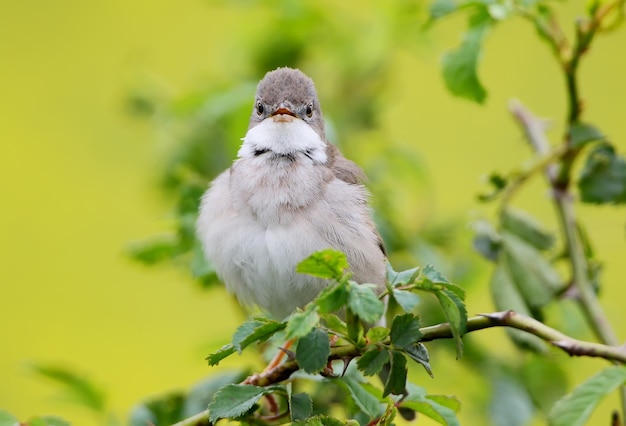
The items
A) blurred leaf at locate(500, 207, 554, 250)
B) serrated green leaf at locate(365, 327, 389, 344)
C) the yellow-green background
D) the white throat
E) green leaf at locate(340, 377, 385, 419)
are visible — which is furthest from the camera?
the yellow-green background

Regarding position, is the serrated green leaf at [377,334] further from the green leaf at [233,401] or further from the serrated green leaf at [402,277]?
the green leaf at [233,401]

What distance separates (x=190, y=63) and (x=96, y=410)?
344 cm

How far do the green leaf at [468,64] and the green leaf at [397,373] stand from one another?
3.22ft

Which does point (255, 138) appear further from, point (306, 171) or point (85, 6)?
point (85, 6)

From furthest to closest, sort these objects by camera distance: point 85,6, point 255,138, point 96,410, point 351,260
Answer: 1. point 85,6
2. point 255,138
3. point 351,260
4. point 96,410

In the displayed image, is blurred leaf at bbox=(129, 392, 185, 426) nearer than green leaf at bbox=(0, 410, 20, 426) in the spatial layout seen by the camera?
No

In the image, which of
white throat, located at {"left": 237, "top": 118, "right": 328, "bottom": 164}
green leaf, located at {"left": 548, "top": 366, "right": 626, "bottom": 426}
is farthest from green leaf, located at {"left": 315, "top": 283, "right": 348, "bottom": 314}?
white throat, located at {"left": 237, "top": 118, "right": 328, "bottom": 164}

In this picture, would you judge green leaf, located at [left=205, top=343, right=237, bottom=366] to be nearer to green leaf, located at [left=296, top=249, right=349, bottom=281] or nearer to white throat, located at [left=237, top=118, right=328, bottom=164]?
green leaf, located at [left=296, top=249, right=349, bottom=281]

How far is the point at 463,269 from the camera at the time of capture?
10.6ft

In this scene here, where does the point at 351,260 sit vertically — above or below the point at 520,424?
above

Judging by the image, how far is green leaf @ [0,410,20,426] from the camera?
1.75 metres

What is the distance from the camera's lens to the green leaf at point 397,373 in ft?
5.08

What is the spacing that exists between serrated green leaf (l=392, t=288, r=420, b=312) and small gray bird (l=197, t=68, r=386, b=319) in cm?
100

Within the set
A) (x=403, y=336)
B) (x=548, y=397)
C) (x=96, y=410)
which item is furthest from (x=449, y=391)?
(x=403, y=336)
